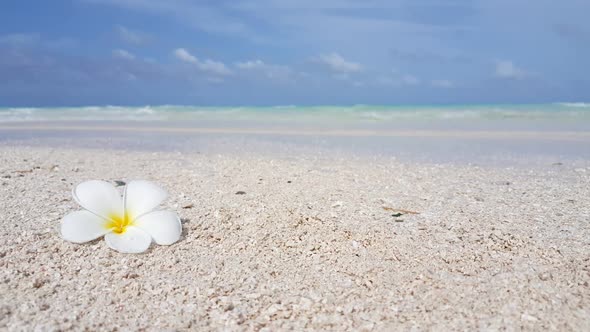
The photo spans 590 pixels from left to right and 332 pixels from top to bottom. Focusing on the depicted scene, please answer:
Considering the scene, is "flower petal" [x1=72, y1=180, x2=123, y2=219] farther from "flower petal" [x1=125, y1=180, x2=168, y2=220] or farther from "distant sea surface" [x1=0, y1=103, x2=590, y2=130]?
"distant sea surface" [x1=0, y1=103, x2=590, y2=130]

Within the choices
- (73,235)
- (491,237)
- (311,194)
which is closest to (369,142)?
(311,194)

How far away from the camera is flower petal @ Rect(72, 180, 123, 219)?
6.86ft

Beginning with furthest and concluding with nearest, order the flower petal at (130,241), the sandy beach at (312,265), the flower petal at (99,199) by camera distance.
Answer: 1. the flower petal at (99,199)
2. the flower petal at (130,241)
3. the sandy beach at (312,265)

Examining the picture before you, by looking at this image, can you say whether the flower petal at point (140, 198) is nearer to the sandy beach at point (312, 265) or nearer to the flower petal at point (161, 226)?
the flower petal at point (161, 226)

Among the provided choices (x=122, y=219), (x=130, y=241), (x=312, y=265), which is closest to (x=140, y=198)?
(x=122, y=219)

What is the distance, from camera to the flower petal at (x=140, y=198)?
6.97 ft

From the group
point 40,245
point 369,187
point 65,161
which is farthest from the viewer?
point 65,161

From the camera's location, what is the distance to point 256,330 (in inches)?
59.6

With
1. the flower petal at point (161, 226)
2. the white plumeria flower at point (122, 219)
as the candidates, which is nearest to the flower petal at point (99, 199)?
the white plumeria flower at point (122, 219)

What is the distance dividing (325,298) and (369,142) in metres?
5.81

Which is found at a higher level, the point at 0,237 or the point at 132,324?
the point at 0,237

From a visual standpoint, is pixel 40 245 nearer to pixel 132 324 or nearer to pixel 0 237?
pixel 0 237

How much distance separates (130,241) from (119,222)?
0.48 ft

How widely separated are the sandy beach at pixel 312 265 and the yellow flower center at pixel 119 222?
0.27 ft
